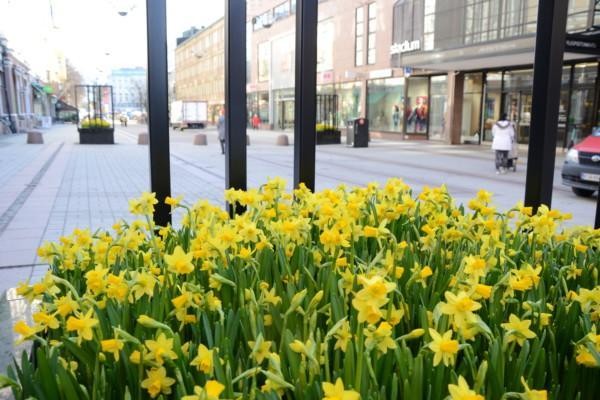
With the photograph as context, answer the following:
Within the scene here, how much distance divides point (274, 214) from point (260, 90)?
50040 millimetres

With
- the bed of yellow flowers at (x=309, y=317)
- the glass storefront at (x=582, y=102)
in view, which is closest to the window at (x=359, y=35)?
the glass storefront at (x=582, y=102)

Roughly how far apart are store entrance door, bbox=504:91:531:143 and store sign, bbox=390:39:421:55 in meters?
4.49

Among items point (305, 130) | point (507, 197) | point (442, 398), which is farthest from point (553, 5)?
point (507, 197)

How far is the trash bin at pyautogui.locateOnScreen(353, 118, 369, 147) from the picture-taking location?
25.0 m

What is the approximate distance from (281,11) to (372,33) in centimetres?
1445

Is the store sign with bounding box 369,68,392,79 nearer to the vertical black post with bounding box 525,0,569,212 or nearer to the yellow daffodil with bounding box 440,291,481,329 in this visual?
the vertical black post with bounding box 525,0,569,212

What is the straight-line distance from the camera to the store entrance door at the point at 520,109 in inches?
925

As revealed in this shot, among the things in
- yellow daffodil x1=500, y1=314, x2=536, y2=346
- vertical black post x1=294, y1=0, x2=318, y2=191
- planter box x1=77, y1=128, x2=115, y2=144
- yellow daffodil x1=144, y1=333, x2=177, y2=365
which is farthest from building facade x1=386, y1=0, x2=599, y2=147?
yellow daffodil x1=144, y1=333, x2=177, y2=365

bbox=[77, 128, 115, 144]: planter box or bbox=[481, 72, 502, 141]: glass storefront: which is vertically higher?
bbox=[481, 72, 502, 141]: glass storefront

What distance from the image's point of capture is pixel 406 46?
83.9ft

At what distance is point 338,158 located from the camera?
1972 cm

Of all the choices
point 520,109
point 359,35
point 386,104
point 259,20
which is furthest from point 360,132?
point 259,20

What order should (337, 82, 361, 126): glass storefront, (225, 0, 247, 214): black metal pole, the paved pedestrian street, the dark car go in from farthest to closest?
(337, 82, 361, 126): glass storefront → the dark car → the paved pedestrian street → (225, 0, 247, 214): black metal pole

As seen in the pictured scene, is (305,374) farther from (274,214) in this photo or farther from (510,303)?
(274,214)
